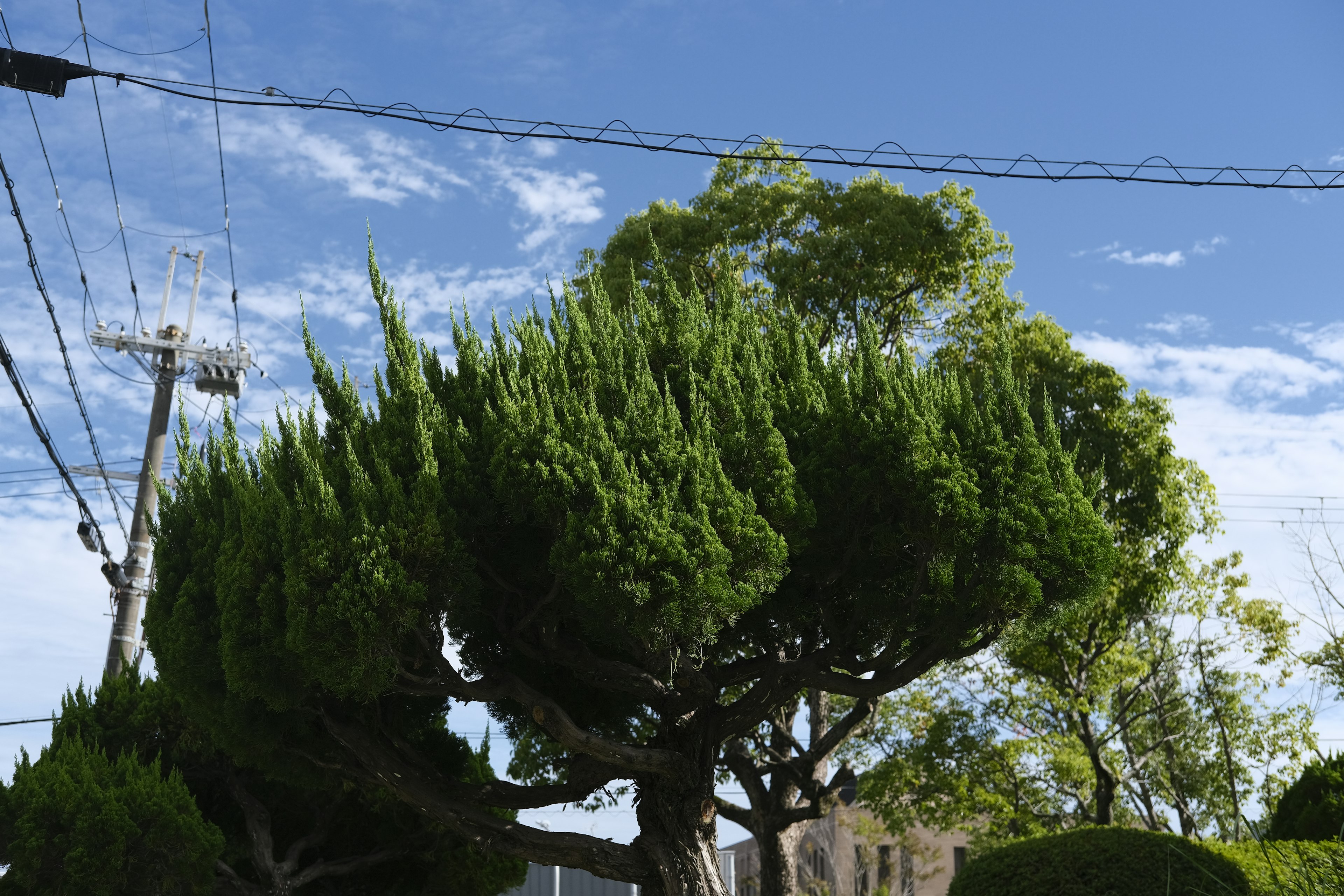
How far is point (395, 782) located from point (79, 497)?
673 centimetres

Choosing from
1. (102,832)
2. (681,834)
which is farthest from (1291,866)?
(102,832)

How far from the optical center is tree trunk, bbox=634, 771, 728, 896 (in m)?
11.4

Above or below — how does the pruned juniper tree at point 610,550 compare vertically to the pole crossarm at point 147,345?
below

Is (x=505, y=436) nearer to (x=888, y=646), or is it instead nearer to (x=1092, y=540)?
(x=888, y=646)

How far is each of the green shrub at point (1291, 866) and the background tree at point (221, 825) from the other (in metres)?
8.68

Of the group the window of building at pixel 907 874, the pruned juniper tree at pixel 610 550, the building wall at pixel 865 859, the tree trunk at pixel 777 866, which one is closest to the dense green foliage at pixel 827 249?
the pruned juniper tree at pixel 610 550

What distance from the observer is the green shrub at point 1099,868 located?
11.4 meters

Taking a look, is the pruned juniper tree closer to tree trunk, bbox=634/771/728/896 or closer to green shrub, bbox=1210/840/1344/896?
tree trunk, bbox=634/771/728/896

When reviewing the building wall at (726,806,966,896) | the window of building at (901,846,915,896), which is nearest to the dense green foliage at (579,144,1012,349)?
the building wall at (726,806,966,896)

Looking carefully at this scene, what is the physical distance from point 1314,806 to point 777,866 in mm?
7578

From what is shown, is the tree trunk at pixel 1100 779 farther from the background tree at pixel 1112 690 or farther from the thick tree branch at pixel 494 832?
the thick tree branch at pixel 494 832

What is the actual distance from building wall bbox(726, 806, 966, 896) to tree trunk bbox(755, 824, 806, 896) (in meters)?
6.72

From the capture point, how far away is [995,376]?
13.8 metres

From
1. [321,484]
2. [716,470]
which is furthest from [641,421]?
[321,484]
